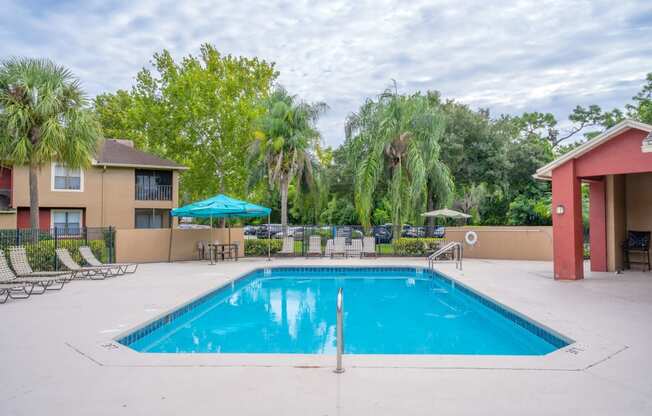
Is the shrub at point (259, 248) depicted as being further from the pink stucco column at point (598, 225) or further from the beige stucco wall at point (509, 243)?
the pink stucco column at point (598, 225)

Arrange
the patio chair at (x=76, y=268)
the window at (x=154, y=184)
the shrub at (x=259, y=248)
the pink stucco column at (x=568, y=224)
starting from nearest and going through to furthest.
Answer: the pink stucco column at (x=568, y=224) < the patio chair at (x=76, y=268) < the shrub at (x=259, y=248) < the window at (x=154, y=184)

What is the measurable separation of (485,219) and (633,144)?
738 inches

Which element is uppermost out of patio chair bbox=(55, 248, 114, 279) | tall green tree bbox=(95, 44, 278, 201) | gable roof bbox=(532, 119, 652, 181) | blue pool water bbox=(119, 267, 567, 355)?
tall green tree bbox=(95, 44, 278, 201)

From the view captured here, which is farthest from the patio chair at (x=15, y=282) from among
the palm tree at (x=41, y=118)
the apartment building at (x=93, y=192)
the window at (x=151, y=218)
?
the window at (x=151, y=218)

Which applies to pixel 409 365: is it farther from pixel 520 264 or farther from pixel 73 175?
pixel 73 175

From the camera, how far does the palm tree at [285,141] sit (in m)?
19.8

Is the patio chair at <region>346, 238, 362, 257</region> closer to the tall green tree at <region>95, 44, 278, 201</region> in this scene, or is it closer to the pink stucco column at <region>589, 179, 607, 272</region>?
the pink stucco column at <region>589, 179, 607, 272</region>

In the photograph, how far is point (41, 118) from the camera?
13242mm

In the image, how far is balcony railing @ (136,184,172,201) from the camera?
22312 millimetres

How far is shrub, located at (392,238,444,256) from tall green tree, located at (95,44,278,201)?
978 centimetres

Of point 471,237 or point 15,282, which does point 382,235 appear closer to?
point 471,237

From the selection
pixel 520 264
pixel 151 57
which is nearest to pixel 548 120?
pixel 520 264

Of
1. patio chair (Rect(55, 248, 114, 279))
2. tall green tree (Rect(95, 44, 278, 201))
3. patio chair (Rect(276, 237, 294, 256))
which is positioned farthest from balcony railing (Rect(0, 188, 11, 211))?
patio chair (Rect(276, 237, 294, 256))

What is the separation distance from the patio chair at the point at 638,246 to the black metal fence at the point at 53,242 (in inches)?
610
